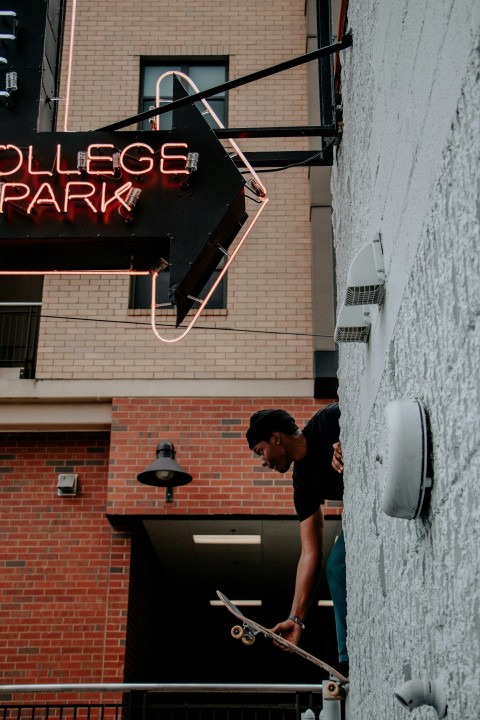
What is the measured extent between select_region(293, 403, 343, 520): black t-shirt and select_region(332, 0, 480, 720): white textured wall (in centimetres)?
143

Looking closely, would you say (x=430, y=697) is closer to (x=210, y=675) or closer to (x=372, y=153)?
(x=372, y=153)

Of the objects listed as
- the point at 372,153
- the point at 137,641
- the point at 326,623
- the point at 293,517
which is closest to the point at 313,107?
the point at 293,517

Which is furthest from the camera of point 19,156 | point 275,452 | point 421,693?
point 19,156

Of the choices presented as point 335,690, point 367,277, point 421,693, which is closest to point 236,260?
point 335,690

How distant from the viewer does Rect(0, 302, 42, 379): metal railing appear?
11273 millimetres

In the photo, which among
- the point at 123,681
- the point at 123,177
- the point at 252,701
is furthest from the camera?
the point at 252,701

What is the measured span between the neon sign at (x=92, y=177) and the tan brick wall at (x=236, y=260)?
486cm

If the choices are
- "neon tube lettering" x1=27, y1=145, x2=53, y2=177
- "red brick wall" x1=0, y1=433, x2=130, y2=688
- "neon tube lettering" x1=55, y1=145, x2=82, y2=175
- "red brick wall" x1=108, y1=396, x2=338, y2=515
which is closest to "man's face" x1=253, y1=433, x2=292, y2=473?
"neon tube lettering" x1=55, y1=145, x2=82, y2=175

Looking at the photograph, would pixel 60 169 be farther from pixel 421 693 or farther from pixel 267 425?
pixel 421 693

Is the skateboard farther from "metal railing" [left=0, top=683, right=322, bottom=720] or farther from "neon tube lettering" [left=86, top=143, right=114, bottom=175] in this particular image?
"neon tube lettering" [left=86, top=143, right=114, bottom=175]

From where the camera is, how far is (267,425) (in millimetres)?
5613

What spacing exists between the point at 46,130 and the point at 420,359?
4.47 m

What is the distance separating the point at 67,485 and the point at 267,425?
18.6 feet

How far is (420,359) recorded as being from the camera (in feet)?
8.68
